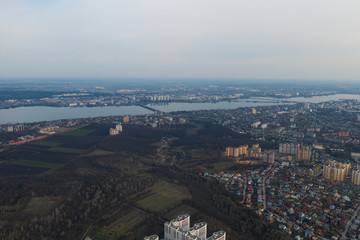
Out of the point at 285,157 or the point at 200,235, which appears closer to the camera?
the point at 200,235

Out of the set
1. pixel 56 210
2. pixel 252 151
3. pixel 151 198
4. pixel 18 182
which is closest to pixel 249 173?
pixel 252 151

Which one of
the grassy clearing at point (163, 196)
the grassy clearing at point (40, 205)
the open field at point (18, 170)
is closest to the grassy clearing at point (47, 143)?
the open field at point (18, 170)

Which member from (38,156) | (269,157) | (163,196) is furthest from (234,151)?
(38,156)

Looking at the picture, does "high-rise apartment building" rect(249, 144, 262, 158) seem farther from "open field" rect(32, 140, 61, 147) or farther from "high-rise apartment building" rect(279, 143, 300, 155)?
"open field" rect(32, 140, 61, 147)

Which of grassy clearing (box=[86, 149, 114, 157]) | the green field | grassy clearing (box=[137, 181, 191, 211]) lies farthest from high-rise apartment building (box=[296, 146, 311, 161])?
the green field

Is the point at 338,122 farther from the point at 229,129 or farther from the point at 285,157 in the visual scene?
the point at 285,157

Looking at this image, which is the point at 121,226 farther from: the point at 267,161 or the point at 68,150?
the point at 68,150
